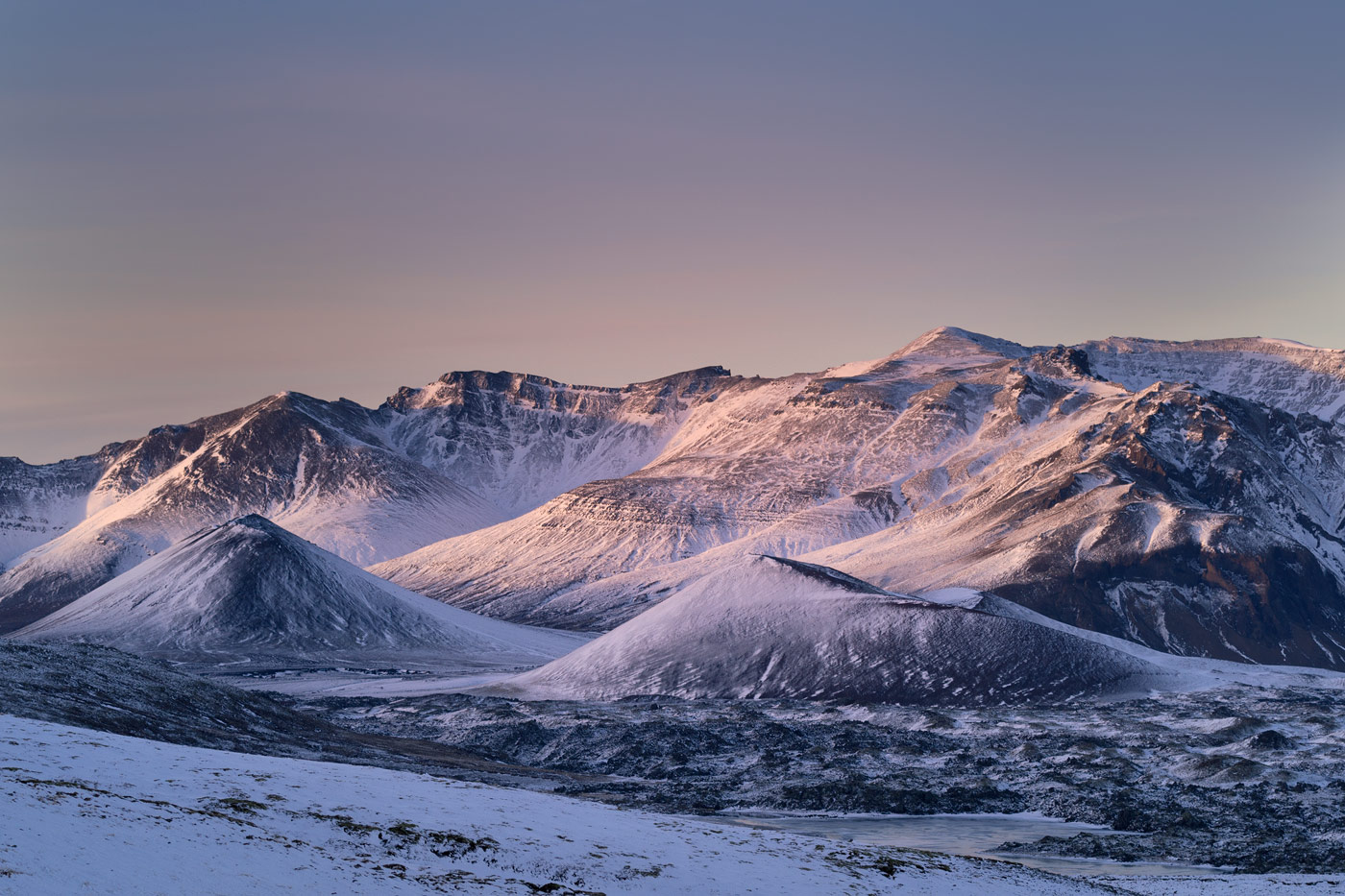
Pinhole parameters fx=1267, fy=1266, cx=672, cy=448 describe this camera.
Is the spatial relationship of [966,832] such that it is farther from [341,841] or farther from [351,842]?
[341,841]

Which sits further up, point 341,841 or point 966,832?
point 341,841

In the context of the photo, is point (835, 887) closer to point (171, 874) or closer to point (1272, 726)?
point (171, 874)

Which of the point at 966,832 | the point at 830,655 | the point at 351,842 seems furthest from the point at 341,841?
the point at 830,655

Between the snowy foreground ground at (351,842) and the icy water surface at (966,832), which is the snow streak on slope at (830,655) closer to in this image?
the icy water surface at (966,832)

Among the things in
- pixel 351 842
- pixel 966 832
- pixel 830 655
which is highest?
pixel 351 842

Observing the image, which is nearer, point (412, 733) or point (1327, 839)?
point (1327, 839)

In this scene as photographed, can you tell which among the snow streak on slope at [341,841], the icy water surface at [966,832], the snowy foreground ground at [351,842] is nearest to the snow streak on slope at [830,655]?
the icy water surface at [966,832]

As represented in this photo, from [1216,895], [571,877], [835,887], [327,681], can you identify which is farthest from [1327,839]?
[327,681]

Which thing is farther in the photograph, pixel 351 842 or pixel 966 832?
pixel 966 832
